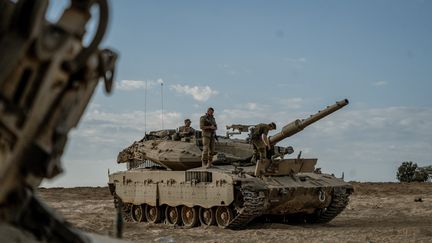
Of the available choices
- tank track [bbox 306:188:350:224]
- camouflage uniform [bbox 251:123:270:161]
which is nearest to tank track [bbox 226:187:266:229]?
camouflage uniform [bbox 251:123:270:161]

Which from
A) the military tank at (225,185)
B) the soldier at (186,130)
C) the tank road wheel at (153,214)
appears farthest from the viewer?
the soldier at (186,130)

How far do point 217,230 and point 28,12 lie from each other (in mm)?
13822

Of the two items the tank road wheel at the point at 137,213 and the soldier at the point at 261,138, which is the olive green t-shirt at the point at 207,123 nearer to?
the soldier at the point at 261,138

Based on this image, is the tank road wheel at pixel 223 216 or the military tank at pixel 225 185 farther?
the tank road wheel at pixel 223 216

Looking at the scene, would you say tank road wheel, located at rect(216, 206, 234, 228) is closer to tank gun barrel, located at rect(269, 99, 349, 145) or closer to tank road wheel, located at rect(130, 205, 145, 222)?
tank gun barrel, located at rect(269, 99, 349, 145)

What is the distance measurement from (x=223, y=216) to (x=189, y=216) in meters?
1.57

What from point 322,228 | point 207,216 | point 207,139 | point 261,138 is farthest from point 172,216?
point 322,228

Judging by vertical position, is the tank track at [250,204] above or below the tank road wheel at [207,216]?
above

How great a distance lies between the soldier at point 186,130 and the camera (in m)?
20.8

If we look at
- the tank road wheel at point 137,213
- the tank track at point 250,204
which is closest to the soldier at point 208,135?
the tank track at point 250,204

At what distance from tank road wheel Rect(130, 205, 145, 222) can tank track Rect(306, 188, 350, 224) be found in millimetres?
5183

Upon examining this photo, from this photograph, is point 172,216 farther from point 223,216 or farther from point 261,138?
point 261,138

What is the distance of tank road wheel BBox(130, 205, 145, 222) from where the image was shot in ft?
69.8

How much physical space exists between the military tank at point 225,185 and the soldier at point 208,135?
1.01 feet
